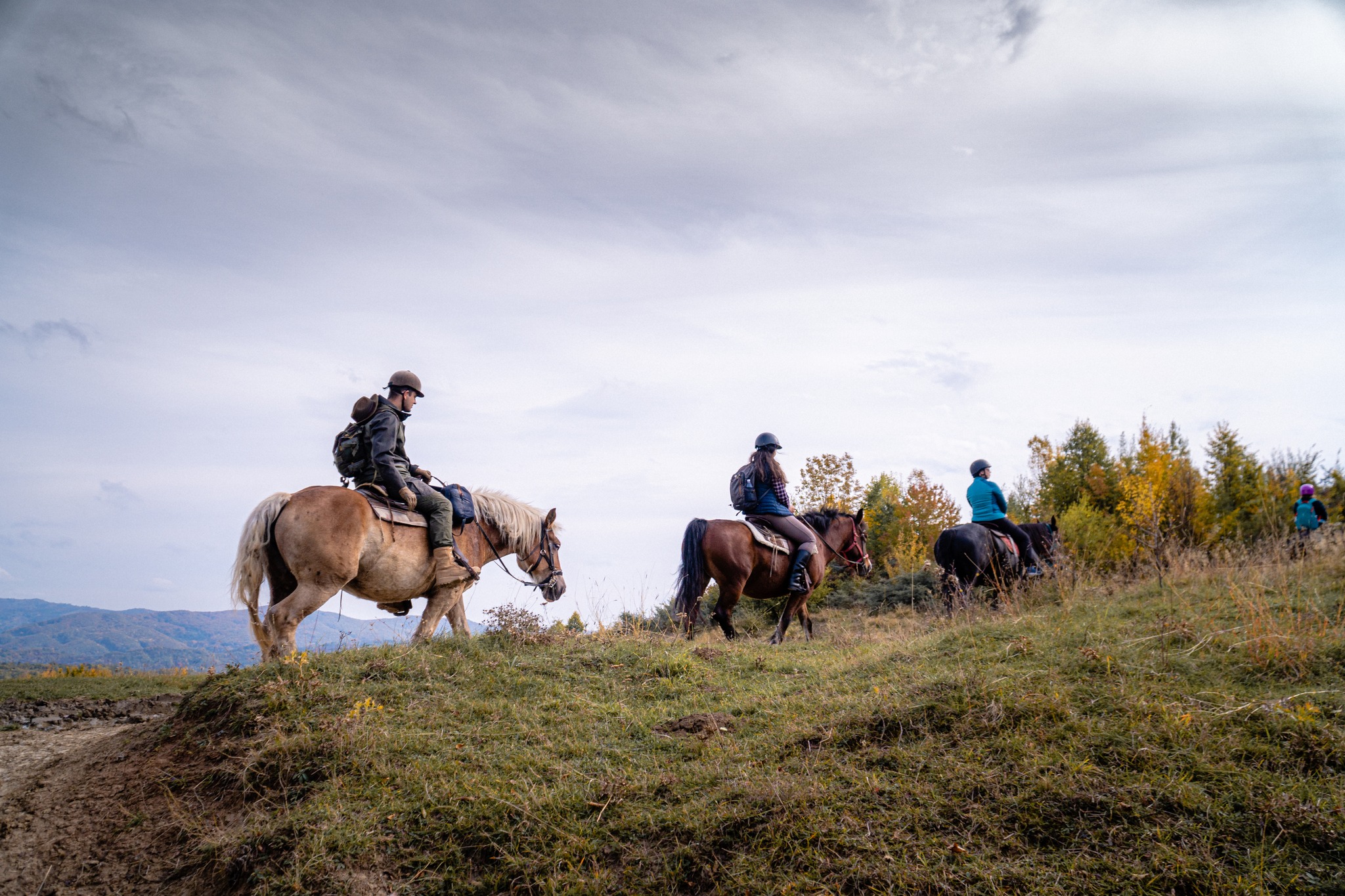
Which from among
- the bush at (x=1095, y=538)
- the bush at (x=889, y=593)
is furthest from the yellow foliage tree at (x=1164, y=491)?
the bush at (x=889, y=593)

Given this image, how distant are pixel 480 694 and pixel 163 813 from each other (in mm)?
2348

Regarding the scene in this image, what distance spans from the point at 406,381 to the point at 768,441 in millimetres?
5409

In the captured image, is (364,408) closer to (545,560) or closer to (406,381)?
(406,381)

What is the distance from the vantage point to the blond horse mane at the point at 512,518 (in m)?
9.93

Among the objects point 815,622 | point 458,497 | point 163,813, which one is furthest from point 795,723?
point 815,622

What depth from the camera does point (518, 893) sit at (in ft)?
12.8

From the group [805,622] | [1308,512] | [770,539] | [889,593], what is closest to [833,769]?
[770,539]

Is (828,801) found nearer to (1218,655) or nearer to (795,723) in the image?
(795,723)

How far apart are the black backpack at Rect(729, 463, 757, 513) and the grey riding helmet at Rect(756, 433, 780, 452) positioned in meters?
0.38

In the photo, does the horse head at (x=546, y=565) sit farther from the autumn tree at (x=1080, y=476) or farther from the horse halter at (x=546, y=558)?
the autumn tree at (x=1080, y=476)

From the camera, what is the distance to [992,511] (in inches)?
500

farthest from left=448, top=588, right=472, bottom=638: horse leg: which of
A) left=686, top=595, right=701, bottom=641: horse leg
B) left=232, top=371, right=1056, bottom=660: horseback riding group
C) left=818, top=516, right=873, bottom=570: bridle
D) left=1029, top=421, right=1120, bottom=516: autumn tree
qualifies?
left=1029, top=421, right=1120, bottom=516: autumn tree

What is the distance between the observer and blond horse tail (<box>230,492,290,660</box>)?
7.66m

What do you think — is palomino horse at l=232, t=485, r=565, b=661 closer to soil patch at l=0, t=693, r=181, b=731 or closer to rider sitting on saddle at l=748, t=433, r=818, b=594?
soil patch at l=0, t=693, r=181, b=731
